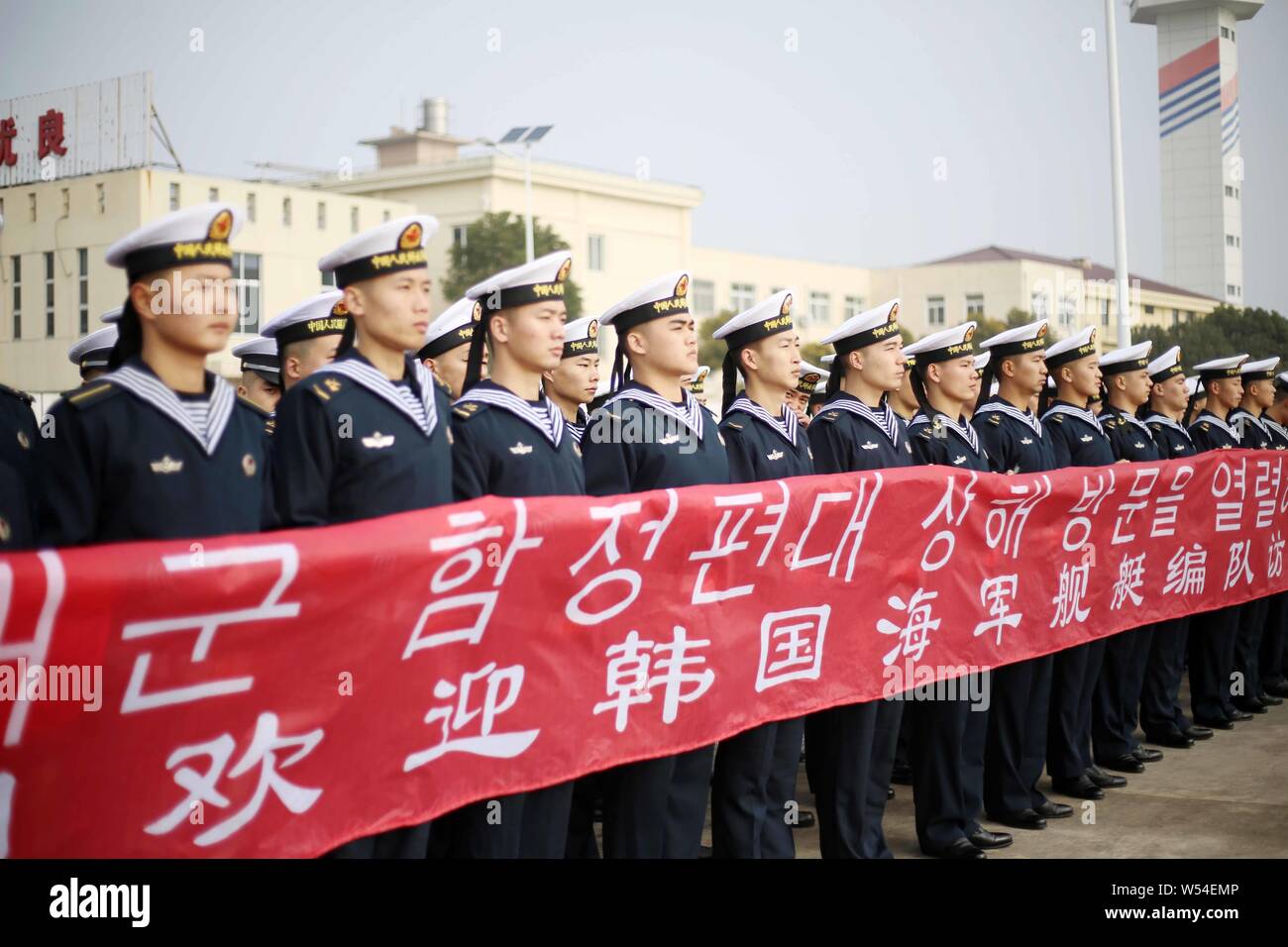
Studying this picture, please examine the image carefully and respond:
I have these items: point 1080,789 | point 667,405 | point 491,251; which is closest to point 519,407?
point 667,405

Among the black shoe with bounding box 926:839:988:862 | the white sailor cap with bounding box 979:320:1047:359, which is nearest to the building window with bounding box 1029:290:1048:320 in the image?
the white sailor cap with bounding box 979:320:1047:359

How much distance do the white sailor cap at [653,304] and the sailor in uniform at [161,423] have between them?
1.75m

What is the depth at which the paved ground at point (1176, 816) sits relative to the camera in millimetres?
5797

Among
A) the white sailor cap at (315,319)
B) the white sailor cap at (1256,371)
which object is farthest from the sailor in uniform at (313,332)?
the white sailor cap at (1256,371)

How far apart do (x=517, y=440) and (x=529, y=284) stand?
53 cm

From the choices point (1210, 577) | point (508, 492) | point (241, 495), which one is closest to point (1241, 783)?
point (1210, 577)

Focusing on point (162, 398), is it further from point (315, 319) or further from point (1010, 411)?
point (1010, 411)

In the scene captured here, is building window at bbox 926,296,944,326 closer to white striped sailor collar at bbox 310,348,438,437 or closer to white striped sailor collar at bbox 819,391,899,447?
white striped sailor collar at bbox 819,391,899,447

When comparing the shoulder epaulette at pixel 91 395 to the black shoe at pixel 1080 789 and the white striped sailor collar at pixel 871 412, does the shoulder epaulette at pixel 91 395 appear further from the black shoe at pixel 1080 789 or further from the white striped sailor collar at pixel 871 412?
the black shoe at pixel 1080 789

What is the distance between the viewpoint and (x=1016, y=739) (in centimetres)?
632

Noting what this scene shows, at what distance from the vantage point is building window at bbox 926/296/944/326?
6706cm

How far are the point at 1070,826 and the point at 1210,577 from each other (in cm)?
233

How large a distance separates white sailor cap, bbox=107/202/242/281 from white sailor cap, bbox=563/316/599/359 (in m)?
3.25

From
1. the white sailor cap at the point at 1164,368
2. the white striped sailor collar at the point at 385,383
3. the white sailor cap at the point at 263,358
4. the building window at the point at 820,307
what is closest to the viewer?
the white striped sailor collar at the point at 385,383
